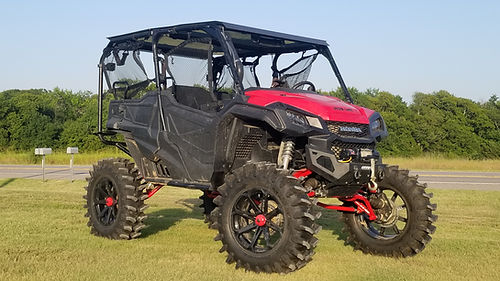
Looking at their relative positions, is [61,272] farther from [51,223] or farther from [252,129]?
[51,223]

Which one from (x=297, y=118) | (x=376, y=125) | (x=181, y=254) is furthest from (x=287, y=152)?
(x=181, y=254)

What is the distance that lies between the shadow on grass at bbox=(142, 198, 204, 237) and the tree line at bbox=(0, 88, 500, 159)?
25756 mm

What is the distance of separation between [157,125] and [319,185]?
255 cm

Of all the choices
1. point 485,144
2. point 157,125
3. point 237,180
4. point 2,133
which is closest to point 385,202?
point 237,180

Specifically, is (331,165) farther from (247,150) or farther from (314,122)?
(247,150)

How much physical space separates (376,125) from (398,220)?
4.28 feet

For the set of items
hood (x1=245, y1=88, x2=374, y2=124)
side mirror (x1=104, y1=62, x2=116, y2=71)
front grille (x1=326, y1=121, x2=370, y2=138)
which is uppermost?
side mirror (x1=104, y1=62, x2=116, y2=71)

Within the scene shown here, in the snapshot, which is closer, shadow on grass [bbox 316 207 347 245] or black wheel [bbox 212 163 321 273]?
black wheel [bbox 212 163 321 273]

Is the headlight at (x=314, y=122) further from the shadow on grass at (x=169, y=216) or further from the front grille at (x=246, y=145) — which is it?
the shadow on grass at (x=169, y=216)

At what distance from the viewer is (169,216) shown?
11.1 m

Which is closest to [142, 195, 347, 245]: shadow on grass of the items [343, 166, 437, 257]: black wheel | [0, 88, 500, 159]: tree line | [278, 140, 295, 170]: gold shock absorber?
[343, 166, 437, 257]: black wheel

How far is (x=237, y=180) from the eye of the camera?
6570 mm

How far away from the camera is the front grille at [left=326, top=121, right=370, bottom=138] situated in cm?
662

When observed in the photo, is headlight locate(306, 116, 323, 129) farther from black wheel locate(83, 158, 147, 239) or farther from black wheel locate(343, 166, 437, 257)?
black wheel locate(83, 158, 147, 239)
